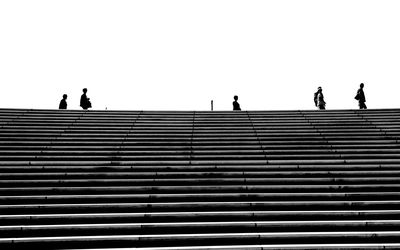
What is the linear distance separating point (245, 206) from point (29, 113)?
6320mm

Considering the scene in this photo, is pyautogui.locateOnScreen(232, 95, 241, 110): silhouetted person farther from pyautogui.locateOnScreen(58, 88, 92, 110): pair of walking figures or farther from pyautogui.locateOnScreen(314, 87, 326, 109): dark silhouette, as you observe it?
pyautogui.locateOnScreen(58, 88, 92, 110): pair of walking figures

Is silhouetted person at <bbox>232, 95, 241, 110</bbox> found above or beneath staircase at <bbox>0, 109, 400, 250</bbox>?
above

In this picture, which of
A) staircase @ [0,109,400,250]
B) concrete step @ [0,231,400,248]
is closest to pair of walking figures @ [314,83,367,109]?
staircase @ [0,109,400,250]

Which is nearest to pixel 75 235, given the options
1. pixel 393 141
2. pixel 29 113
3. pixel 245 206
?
pixel 245 206

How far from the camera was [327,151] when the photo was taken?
6.75 metres

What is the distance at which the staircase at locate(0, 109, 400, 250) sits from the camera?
14.4ft

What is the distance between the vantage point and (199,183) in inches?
222

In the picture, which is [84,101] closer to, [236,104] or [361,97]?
[236,104]

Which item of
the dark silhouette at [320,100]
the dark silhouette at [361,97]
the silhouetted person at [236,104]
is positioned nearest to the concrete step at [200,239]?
the dark silhouette at [320,100]

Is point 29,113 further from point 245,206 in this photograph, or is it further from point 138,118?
point 245,206

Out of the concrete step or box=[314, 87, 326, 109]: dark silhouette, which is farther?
box=[314, 87, 326, 109]: dark silhouette

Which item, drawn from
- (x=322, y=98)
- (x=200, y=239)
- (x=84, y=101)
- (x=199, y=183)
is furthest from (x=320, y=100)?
(x=200, y=239)

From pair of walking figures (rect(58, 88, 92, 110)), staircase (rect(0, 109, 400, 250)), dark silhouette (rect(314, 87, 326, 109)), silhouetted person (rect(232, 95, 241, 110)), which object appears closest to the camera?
staircase (rect(0, 109, 400, 250))

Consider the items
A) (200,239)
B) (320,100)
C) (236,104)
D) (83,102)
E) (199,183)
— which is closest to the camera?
(200,239)
